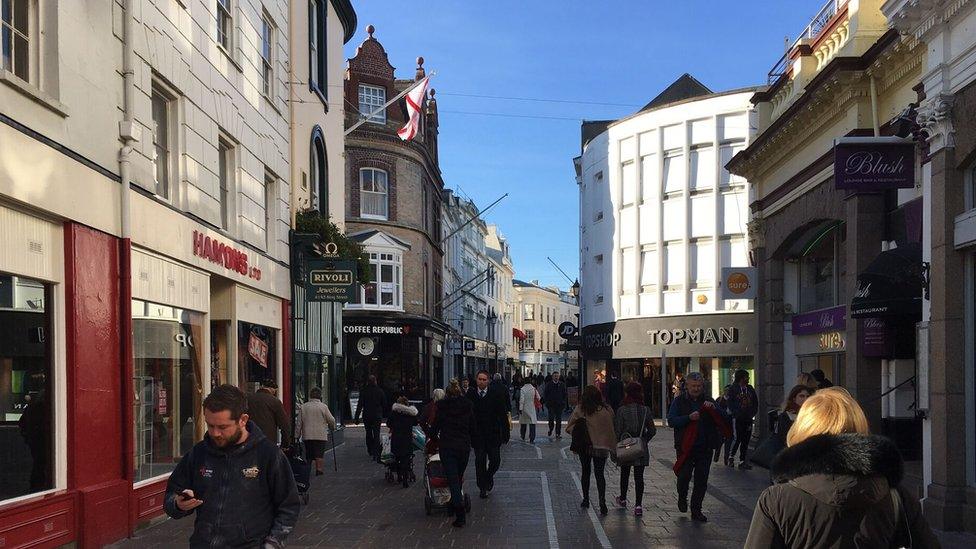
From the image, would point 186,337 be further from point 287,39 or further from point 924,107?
point 924,107

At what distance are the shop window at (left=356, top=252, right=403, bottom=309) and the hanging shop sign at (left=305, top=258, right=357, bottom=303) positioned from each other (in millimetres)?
20480

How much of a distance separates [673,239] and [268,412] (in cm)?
2592

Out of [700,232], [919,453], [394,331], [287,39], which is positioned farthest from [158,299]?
[394,331]

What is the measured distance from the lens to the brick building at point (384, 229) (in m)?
40.2

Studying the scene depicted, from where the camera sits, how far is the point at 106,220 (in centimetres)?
1055

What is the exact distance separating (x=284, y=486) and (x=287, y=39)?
644 inches

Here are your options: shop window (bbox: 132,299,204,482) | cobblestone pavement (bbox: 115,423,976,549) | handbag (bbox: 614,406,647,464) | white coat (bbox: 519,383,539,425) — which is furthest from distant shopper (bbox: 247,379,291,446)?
white coat (bbox: 519,383,539,425)

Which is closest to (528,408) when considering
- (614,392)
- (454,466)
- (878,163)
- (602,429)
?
(614,392)

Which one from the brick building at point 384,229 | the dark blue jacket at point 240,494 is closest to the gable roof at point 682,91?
the brick building at point 384,229

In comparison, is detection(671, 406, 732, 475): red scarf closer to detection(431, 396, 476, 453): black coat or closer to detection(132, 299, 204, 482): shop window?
detection(431, 396, 476, 453): black coat

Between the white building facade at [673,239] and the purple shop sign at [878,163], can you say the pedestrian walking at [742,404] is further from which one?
the white building facade at [673,239]

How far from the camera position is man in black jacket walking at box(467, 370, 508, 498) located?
1398cm

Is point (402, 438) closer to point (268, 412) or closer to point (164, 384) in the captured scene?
point (268, 412)

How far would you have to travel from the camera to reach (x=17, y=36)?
9.15m
